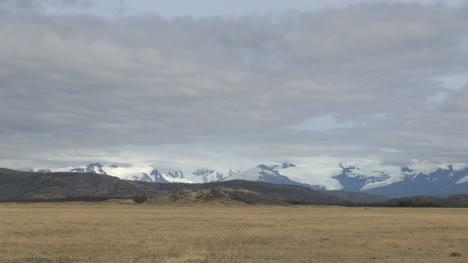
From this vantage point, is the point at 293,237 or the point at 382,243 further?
the point at 293,237

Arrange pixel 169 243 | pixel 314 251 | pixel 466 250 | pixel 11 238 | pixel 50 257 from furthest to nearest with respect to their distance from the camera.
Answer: pixel 11 238 < pixel 169 243 < pixel 466 250 < pixel 314 251 < pixel 50 257

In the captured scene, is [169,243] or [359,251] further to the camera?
[169,243]

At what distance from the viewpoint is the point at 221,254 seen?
106 ft

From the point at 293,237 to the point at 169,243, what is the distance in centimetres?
1118

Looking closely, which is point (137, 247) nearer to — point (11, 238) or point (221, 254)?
point (221, 254)

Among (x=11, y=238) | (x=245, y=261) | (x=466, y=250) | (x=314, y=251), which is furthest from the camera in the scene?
(x=11, y=238)

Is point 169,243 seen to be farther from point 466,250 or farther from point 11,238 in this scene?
point 466,250

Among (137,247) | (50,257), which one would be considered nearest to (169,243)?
(137,247)

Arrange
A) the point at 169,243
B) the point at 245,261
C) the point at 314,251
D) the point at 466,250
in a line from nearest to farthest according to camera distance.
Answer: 1. the point at 245,261
2. the point at 314,251
3. the point at 466,250
4. the point at 169,243

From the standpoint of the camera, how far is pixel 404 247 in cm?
3778

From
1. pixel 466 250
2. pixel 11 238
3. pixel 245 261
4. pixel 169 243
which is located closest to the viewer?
pixel 245 261

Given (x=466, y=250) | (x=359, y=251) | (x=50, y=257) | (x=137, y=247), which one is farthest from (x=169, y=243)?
(x=466, y=250)

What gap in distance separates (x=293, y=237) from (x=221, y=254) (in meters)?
14.3

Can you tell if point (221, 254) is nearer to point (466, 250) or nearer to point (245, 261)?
point (245, 261)
